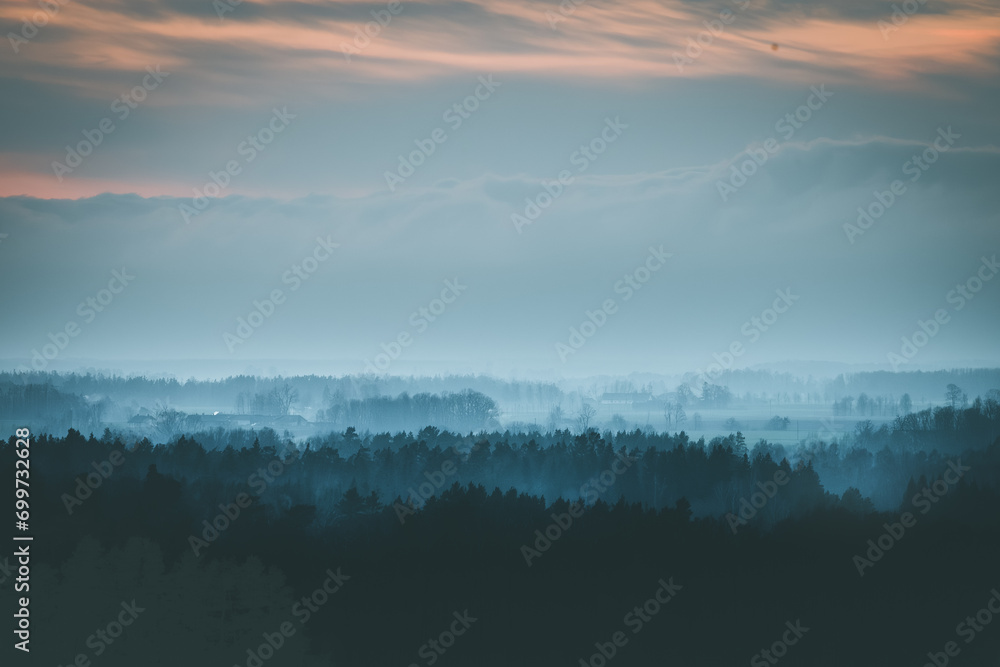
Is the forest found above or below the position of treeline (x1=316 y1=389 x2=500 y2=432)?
above

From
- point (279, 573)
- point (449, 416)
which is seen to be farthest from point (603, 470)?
point (449, 416)

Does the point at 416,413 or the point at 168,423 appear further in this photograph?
the point at 416,413

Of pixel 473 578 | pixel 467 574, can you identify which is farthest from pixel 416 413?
pixel 473 578

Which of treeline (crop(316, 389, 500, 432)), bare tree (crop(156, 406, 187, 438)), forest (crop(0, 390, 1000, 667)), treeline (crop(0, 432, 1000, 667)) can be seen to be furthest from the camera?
treeline (crop(316, 389, 500, 432))

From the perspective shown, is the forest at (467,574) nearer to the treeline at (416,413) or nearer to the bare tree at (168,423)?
the bare tree at (168,423)

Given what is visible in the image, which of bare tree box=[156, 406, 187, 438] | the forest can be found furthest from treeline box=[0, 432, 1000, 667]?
bare tree box=[156, 406, 187, 438]

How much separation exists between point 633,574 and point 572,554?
2675mm

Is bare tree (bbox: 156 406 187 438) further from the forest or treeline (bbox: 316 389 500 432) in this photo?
the forest

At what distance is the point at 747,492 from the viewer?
2874 inches

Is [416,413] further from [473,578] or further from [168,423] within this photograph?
[473,578]

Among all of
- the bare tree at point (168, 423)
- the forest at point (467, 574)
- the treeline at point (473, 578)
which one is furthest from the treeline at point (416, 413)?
the treeline at point (473, 578)

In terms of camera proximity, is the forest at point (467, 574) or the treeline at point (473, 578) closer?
the treeline at point (473, 578)

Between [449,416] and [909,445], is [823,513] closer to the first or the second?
[909,445]

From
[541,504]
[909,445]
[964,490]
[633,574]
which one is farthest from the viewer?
[909,445]
